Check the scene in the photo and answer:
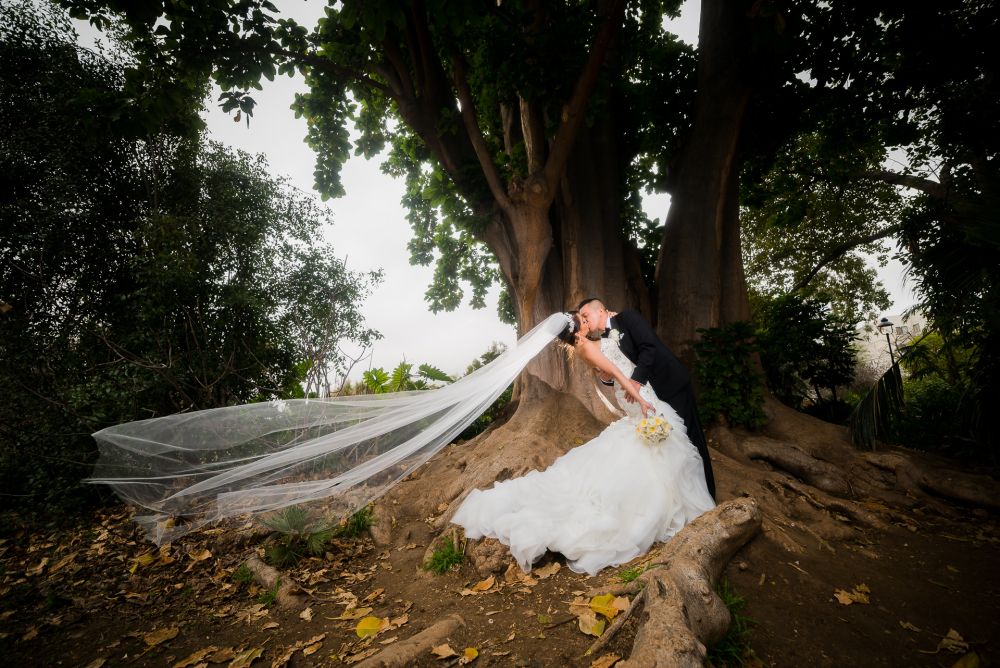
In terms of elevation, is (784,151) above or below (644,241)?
above

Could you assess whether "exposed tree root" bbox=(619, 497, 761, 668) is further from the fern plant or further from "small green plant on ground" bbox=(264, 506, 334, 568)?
the fern plant

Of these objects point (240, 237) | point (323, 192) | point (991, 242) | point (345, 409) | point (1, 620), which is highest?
point (323, 192)

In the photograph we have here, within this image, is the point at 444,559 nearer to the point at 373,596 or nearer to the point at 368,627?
the point at 373,596

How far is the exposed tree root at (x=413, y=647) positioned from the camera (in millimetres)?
2367

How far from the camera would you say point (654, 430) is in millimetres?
3768

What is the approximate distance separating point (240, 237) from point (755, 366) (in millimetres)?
9889

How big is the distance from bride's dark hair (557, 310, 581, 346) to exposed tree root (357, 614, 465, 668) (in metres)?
2.67

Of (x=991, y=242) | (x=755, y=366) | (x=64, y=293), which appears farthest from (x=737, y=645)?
(x=64, y=293)

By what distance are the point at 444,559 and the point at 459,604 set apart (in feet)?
1.91

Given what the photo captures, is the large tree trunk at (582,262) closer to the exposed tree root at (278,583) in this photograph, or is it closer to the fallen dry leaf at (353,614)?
the fallen dry leaf at (353,614)

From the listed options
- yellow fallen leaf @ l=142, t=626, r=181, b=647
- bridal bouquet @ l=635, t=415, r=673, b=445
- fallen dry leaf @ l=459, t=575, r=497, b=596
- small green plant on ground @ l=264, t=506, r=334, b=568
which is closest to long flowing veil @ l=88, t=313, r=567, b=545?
small green plant on ground @ l=264, t=506, r=334, b=568

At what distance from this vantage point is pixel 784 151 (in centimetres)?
879

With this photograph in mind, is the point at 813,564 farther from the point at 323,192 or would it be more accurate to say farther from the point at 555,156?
the point at 323,192

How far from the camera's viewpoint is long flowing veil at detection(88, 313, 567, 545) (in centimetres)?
352
